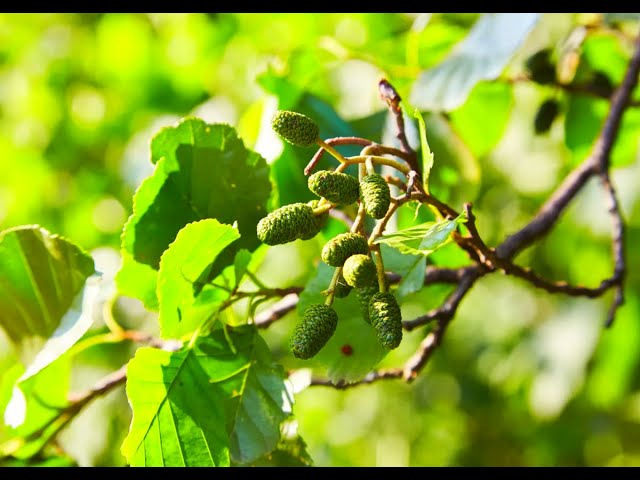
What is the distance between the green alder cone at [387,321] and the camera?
28.3 inches

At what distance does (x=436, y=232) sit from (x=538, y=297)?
1790 millimetres

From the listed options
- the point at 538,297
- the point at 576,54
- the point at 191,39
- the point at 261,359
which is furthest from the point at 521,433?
the point at 261,359

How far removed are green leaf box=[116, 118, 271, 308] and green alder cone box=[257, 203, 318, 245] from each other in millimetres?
184

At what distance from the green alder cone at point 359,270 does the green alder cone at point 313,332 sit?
53mm

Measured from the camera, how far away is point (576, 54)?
1.61m

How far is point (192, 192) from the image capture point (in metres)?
0.93

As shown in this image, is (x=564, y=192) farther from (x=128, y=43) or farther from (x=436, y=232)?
(x=128, y=43)

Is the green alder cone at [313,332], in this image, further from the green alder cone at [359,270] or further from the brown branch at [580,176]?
the brown branch at [580,176]

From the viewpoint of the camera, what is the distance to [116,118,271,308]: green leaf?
914 millimetres

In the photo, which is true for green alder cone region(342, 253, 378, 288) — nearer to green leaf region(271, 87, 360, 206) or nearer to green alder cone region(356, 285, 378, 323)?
green alder cone region(356, 285, 378, 323)

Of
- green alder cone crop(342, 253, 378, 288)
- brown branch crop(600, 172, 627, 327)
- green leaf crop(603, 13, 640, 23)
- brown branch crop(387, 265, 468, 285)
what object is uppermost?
green alder cone crop(342, 253, 378, 288)

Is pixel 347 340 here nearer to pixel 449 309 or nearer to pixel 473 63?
pixel 449 309

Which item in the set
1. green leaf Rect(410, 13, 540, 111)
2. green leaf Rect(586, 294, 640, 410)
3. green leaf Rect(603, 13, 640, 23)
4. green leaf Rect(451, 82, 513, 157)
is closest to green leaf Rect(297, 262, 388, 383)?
green leaf Rect(410, 13, 540, 111)

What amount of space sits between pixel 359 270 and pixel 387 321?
0.17 feet
